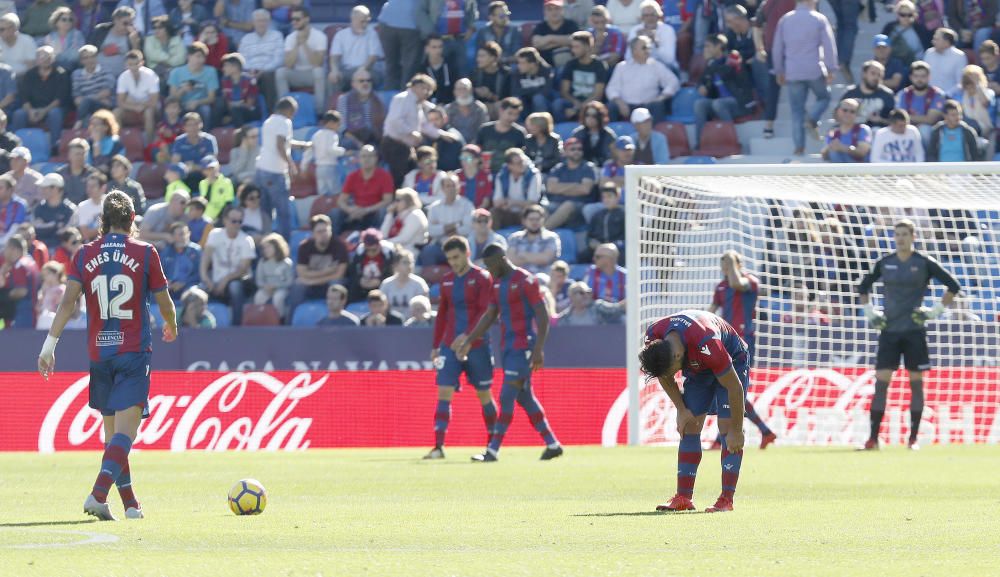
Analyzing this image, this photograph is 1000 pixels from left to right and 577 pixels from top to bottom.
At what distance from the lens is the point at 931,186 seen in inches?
758

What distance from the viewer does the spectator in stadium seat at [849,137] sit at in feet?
73.3

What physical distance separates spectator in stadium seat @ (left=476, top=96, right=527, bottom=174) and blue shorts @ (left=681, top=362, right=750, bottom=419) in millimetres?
12805

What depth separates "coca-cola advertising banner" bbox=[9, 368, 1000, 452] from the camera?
1944 cm

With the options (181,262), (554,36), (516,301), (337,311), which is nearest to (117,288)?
(516,301)

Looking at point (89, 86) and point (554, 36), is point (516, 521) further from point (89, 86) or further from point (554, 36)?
point (89, 86)

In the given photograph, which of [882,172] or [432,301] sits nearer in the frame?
[882,172]

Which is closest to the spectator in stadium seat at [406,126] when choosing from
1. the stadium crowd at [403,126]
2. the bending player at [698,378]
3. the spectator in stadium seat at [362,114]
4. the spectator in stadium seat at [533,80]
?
the stadium crowd at [403,126]

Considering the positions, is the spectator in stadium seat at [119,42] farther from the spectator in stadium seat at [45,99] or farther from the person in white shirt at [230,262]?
the person in white shirt at [230,262]

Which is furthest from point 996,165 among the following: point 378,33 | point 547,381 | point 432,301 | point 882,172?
point 378,33

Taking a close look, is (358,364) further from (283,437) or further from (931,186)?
(931,186)

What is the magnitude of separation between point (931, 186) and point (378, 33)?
356 inches

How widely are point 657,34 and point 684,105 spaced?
1.03 m

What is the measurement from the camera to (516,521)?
10266 mm

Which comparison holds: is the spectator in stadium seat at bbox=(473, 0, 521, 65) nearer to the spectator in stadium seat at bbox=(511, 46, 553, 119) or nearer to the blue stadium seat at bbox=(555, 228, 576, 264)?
the spectator in stadium seat at bbox=(511, 46, 553, 119)
